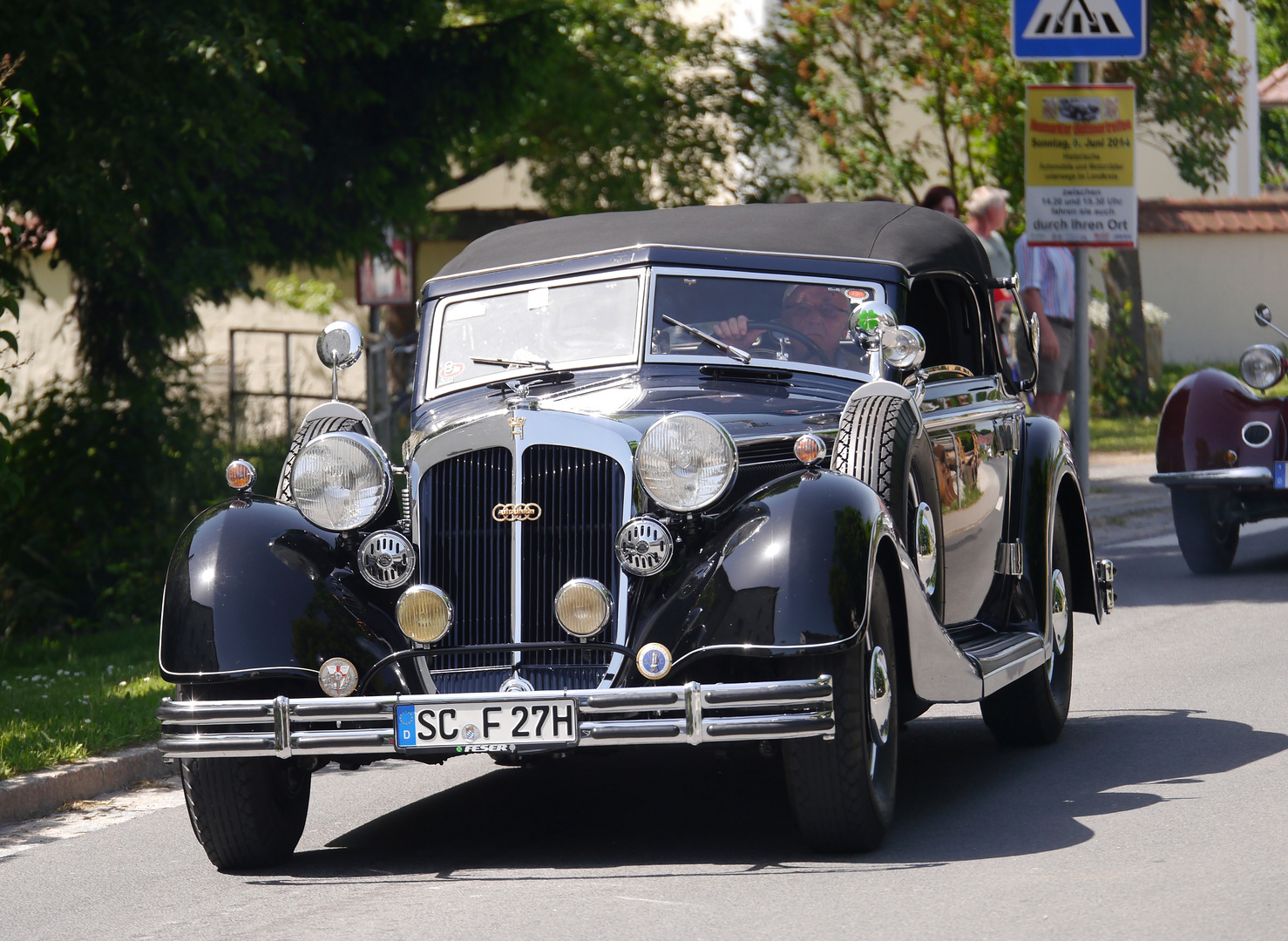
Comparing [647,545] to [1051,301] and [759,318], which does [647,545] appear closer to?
[759,318]

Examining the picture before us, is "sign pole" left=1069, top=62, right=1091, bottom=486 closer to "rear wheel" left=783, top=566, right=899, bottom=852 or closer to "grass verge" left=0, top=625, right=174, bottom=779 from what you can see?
"grass verge" left=0, top=625, right=174, bottom=779

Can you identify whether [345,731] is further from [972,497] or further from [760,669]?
[972,497]

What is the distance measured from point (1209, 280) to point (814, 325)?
25367 millimetres

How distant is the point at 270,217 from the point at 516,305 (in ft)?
23.4

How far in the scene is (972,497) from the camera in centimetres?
659

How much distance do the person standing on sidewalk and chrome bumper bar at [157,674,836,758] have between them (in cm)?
775

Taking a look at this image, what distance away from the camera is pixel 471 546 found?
5332 millimetres

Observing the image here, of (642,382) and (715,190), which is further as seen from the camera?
(715,190)

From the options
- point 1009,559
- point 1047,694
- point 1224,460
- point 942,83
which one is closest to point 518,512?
point 1009,559

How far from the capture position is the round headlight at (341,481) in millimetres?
5402

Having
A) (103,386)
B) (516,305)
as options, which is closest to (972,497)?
(516,305)

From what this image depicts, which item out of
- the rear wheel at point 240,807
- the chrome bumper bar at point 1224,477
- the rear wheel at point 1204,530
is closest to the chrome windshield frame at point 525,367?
the rear wheel at point 240,807

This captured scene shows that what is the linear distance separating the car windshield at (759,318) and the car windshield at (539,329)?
0.12 metres

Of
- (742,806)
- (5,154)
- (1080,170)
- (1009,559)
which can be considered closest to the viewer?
(742,806)
